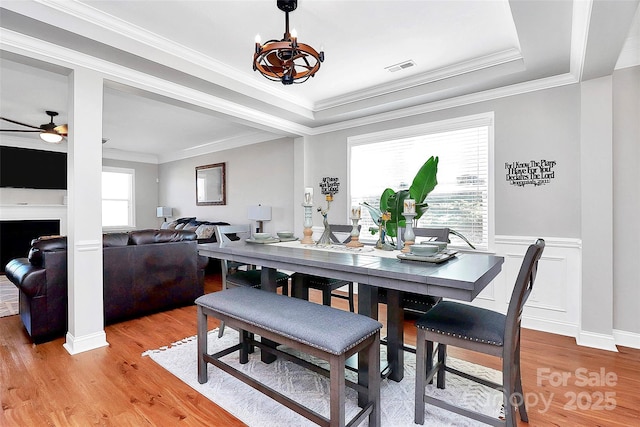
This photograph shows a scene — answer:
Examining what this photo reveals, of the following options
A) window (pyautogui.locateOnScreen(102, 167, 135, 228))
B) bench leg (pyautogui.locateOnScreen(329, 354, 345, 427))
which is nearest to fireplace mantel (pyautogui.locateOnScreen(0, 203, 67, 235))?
window (pyautogui.locateOnScreen(102, 167, 135, 228))

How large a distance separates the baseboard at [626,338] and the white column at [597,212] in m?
0.15

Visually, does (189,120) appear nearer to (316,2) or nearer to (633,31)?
(316,2)

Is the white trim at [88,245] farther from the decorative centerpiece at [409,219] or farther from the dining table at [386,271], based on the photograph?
the decorative centerpiece at [409,219]

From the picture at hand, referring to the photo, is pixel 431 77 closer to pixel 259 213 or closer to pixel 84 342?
pixel 259 213

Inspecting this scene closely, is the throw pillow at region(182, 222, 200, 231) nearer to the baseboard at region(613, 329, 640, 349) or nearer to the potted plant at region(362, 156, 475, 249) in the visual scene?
the potted plant at region(362, 156, 475, 249)

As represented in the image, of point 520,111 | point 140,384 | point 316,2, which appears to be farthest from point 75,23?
point 520,111

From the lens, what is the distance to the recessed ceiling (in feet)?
7.30

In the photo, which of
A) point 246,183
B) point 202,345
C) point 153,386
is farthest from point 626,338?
point 246,183

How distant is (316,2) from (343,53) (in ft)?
2.57

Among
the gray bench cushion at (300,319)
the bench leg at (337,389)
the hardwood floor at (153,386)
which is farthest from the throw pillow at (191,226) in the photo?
the bench leg at (337,389)

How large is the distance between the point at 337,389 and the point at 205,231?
4.99 m

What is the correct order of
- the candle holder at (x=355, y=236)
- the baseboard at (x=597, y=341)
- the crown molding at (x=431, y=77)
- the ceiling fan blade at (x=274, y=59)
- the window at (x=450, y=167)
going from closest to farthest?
the ceiling fan blade at (x=274, y=59) < the candle holder at (x=355, y=236) < the baseboard at (x=597, y=341) < the crown molding at (x=431, y=77) < the window at (x=450, y=167)

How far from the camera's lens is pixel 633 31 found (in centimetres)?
261

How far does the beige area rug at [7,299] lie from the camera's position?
369cm
